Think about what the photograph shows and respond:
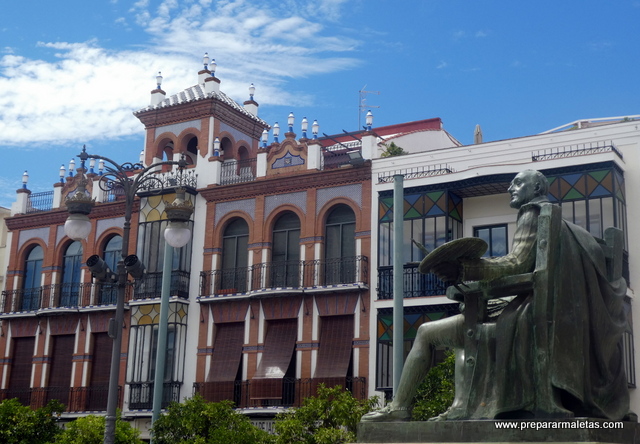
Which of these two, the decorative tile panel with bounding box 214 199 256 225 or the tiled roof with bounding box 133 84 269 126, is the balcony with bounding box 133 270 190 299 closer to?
the decorative tile panel with bounding box 214 199 256 225

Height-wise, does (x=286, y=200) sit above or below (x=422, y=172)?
below

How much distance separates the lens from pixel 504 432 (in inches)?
336

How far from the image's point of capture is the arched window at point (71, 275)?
118 feet

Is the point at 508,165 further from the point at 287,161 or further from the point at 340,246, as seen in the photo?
the point at 287,161

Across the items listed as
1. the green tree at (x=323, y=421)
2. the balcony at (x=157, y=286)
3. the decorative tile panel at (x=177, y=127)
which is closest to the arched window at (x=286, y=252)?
the balcony at (x=157, y=286)

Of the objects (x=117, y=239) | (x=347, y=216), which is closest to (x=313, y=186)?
(x=347, y=216)

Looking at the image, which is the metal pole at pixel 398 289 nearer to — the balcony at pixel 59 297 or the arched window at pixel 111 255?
the balcony at pixel 59 297

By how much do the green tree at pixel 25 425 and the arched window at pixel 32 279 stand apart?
27.0 ft

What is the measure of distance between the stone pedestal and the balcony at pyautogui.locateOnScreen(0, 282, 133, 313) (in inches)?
1011

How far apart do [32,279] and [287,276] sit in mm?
12306

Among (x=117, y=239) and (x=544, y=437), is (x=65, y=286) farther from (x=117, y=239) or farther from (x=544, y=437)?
(x=544, y=437)

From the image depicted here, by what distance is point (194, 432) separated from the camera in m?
24.7

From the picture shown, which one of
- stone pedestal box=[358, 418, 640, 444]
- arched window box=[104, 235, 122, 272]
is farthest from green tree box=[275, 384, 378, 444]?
arched window box=[104, 235, 122, 272]

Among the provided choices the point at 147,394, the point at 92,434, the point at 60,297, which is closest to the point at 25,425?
the point at 92,434
